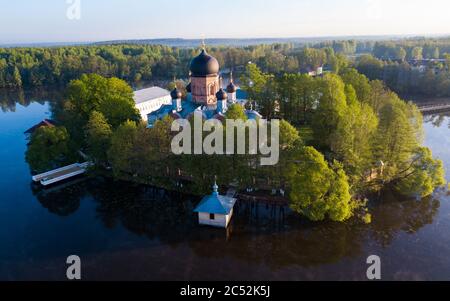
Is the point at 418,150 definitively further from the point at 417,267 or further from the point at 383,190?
the point at 417,267

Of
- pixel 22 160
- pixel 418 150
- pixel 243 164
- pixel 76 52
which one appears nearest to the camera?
pixel 243 164

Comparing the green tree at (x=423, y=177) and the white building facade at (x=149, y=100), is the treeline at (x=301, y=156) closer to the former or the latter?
the green tree at (x=423, y=177)

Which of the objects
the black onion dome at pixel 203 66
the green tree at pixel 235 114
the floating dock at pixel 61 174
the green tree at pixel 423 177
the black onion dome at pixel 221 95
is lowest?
the floating dock at pixel 61 174

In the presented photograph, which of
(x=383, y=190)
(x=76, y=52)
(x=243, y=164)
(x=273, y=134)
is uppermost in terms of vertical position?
(x=76, y=52)

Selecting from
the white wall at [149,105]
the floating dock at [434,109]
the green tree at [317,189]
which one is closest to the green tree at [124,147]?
the green tree at [317,189]

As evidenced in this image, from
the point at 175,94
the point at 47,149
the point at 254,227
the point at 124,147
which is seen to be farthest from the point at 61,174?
the point at 254,227
